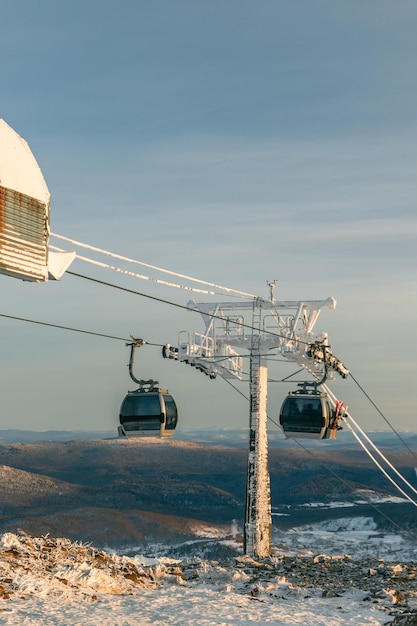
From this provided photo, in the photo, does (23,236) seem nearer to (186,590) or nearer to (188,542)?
(186,590)

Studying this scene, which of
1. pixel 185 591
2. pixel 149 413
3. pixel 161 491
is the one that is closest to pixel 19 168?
pixel 185 591

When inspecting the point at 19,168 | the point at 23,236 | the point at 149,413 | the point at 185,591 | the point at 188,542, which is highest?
the point at 19,168

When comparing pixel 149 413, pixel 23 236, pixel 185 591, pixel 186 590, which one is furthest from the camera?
pixel 149 413

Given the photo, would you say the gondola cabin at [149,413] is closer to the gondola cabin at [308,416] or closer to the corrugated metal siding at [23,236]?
the gondola cabin at [308,416]

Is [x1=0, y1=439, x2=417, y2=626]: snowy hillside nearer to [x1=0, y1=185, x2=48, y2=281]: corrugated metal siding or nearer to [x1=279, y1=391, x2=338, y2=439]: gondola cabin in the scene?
[x1=279, y1=391, x2=338, y2=439]: gondola cabin

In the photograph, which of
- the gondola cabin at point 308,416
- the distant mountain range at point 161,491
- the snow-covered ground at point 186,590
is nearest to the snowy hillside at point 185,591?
the snow-covered ground at point 186,590

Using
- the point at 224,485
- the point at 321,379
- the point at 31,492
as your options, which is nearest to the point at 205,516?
the point at 31,492

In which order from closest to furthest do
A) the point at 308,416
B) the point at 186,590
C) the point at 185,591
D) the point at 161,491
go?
the point at 185,591 < the point at 186,590 < the point at 308,416 < the point at 161,491

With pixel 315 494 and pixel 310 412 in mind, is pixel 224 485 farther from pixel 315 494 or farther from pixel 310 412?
pixel 310 412
